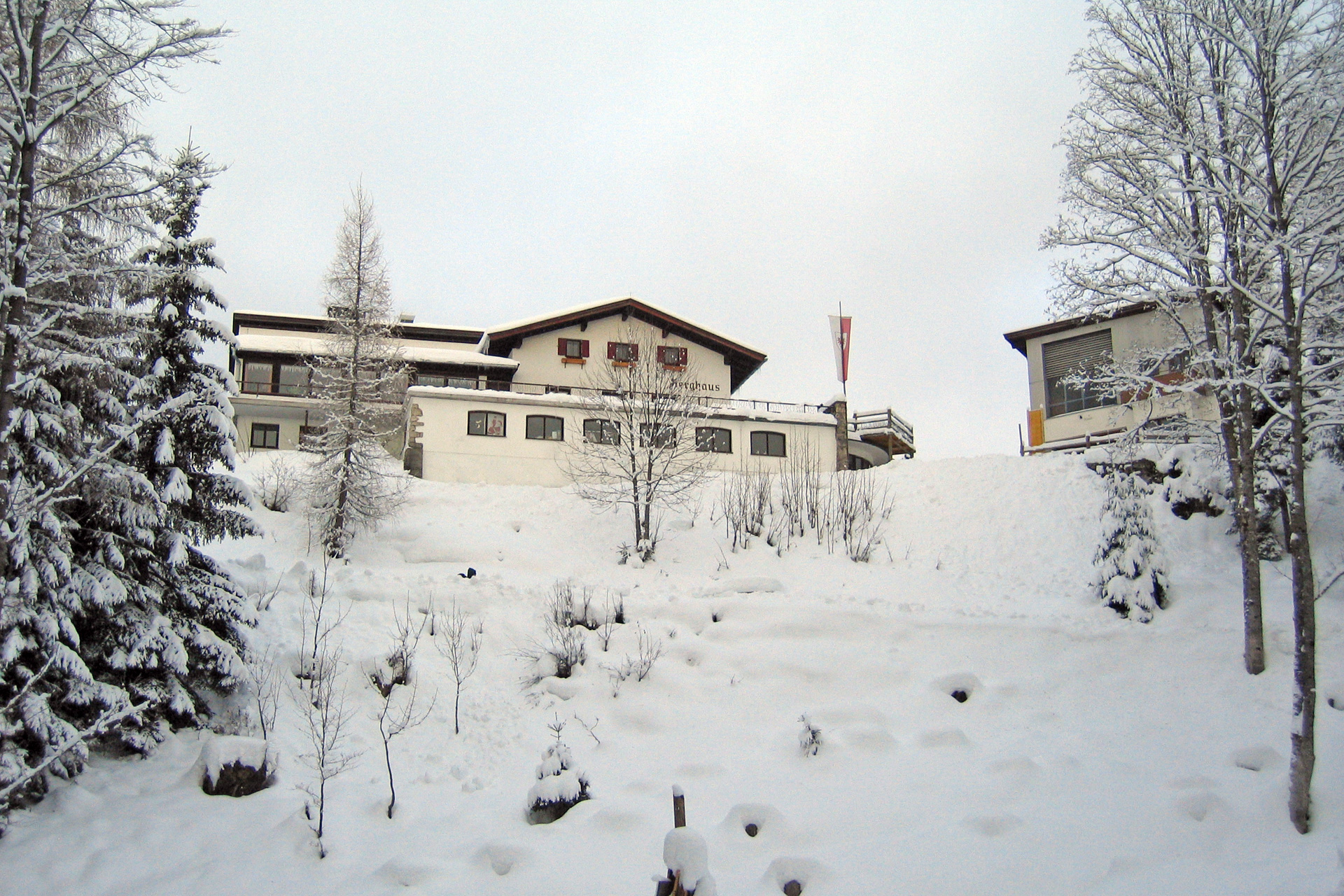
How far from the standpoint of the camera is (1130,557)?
16281mm

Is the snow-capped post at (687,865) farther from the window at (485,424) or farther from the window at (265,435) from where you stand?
the window at (265,435)

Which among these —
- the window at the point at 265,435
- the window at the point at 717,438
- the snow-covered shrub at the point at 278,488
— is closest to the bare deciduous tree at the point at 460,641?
the snow-covered shrub at the point at 278,488

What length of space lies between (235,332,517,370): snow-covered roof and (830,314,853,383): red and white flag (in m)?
13.7

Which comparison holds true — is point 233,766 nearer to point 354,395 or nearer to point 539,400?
point 354,395

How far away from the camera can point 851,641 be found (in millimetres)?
15578

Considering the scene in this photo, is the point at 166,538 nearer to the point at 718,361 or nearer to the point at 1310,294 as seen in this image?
the point at 1310,294

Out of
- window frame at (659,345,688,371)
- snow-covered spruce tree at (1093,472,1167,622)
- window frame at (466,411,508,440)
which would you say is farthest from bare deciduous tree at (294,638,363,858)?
window frame at (659,345,688,371)

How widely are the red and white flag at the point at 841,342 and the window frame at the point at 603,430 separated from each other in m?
11.5

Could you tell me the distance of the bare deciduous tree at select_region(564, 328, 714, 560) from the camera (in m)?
24.1

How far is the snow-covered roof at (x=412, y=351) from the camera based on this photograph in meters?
35.5

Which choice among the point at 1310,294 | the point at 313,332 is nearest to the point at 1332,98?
the point at 1310,294

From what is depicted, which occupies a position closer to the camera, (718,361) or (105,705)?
(105,705)

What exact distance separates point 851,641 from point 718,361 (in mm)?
24782

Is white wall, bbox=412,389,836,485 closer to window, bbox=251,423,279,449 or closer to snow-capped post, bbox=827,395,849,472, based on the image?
snow-capped post, bbox=827,395,849,472
